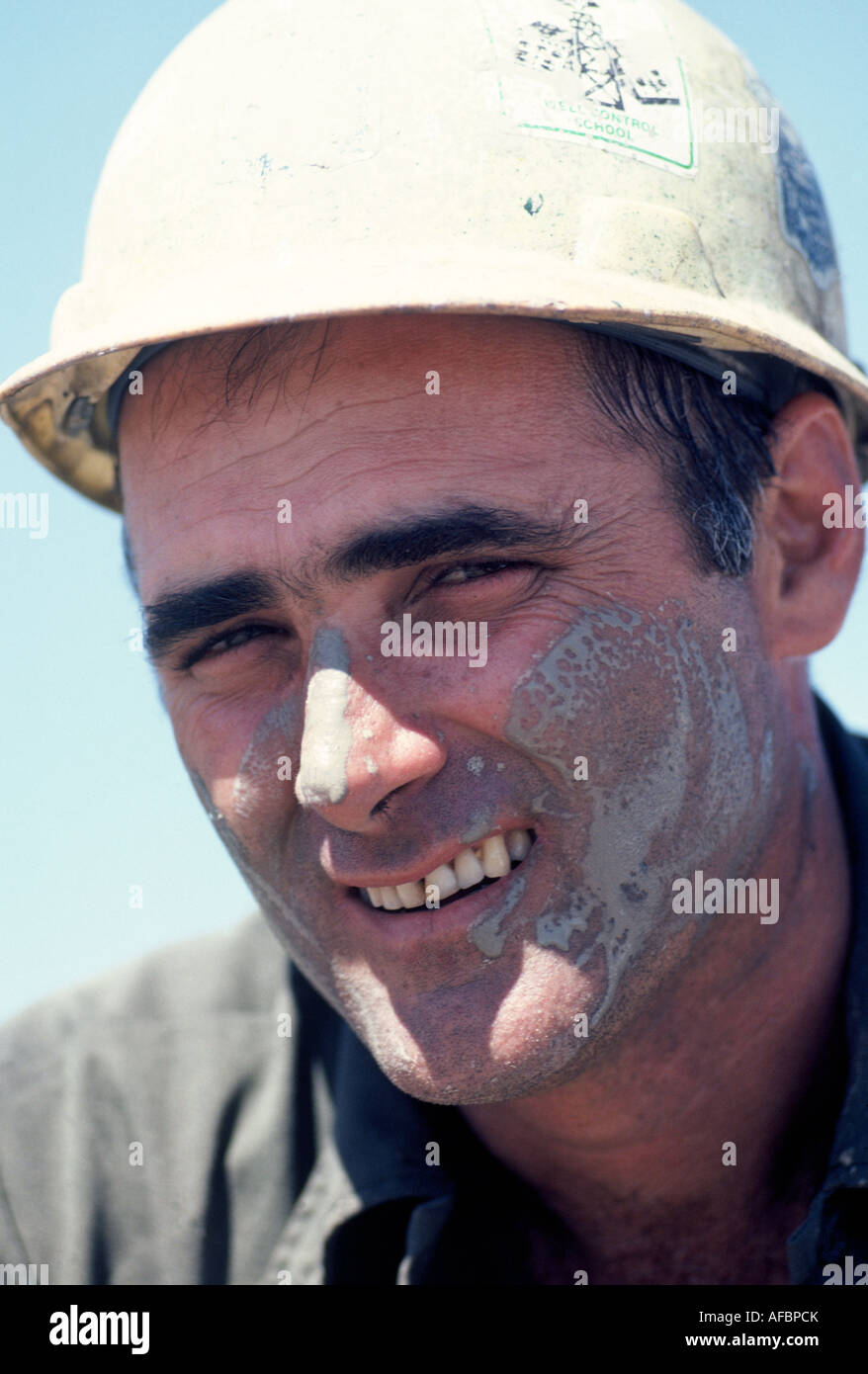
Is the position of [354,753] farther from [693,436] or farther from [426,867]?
[693,436]

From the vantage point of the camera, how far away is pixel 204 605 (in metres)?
2.54

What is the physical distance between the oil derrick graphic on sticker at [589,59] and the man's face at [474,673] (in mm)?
545

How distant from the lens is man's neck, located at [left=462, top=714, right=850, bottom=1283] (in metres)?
2.83

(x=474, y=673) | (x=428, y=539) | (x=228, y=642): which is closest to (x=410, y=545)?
(x=428, y=539)

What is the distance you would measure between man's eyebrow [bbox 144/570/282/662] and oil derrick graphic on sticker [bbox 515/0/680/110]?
1153mm

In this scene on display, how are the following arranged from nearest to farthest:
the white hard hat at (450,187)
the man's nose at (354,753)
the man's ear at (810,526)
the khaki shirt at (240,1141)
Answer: the man's nose at (354,753) → the white hard hat at (450,187) → the man's ear at (810,526) → the khaki shirt at (240,1141)

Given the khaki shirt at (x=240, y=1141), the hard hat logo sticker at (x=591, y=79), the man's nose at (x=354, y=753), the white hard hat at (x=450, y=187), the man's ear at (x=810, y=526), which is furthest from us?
the khaki shirt at (x=240, y=1141)

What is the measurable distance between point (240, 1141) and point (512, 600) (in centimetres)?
170

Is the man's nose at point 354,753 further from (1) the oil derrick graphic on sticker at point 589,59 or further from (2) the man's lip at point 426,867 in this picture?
(1) the oil derrick graphic on sticker at point 589,59

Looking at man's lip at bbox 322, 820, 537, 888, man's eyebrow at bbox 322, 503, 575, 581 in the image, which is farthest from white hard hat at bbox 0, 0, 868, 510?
man's lip at bbox 322, 820, 537, 888

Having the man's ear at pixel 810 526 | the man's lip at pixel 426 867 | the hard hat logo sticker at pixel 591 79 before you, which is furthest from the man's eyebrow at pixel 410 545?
the hard hat logo sticker at pixel 591 79

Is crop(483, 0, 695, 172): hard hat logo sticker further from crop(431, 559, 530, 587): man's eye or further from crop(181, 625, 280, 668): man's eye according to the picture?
crop(181, 625, 280, 668): man's eye

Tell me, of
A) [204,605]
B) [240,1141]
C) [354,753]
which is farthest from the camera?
[240,1141]

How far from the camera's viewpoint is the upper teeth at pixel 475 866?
2385mm
